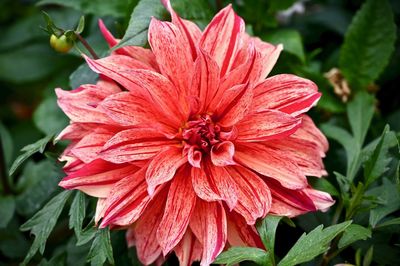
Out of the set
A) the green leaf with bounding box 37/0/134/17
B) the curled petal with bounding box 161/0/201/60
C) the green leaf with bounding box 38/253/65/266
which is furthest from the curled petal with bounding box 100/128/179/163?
the green leaf with bounding box 37/0/134/17

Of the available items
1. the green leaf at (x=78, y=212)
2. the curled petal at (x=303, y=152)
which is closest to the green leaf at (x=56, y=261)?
the green leaf at (x=78, y=212)

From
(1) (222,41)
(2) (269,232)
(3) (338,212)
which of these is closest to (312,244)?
(2) (269,232)

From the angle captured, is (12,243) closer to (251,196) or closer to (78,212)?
(78,212)

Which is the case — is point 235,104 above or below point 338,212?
above

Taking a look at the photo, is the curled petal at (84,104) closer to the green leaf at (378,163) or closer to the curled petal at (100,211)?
the curled petal at (100,211)

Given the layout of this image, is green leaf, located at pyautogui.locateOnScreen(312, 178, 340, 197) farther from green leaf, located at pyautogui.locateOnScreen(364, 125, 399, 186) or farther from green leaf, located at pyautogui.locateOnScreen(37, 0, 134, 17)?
green leaf, located at pyautogui.locateOnScreen(37, 0, 134, 17)

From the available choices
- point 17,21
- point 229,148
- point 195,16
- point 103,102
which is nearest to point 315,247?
point 229,148

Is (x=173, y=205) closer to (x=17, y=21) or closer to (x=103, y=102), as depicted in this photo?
(x=103, y=102)
